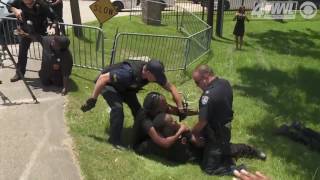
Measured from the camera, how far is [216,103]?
7352 mm

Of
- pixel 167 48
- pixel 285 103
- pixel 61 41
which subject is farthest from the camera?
pixel 167 48

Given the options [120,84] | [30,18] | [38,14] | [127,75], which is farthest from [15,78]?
[127,75]

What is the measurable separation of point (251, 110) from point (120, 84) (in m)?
3.94

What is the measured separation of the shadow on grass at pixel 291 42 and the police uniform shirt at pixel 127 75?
10.7 m

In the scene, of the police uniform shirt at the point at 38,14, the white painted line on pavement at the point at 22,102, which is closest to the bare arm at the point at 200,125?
the white painted line on pavement at the point at 22,102

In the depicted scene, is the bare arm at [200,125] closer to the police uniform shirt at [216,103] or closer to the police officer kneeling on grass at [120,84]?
the police uniform shirt at [216,103]

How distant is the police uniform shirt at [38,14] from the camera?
32.9ft

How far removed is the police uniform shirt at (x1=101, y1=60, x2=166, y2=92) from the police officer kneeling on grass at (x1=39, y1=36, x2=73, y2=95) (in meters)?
2.12

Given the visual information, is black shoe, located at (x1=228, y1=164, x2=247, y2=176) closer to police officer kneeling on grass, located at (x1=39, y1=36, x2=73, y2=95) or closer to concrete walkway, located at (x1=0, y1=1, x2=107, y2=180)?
concrete walkway, located at (x1=0, y1=1, x2=107, y2=180)

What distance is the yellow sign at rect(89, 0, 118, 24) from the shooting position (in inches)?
484

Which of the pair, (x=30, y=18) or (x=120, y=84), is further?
(x=30, y=18)

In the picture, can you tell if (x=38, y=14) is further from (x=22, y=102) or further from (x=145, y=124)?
(x=145, y=124)

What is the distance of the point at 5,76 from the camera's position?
10.6 meters

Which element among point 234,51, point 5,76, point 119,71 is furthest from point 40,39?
point 234,51
